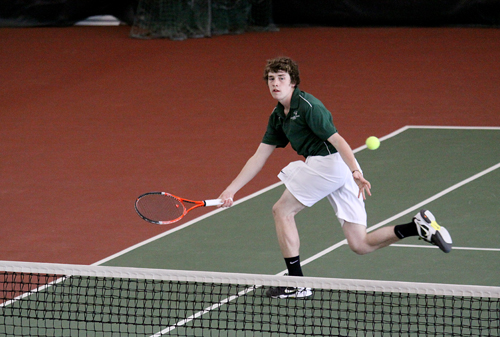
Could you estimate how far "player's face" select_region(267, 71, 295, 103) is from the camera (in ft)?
18.1

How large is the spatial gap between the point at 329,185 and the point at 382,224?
6.11 ft

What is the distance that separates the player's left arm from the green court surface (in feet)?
4.23

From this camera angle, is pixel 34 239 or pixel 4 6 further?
pixel 4 6

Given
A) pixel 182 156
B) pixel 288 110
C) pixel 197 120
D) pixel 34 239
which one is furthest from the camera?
pixel 197 120

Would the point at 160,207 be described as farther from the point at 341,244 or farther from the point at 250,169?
the point at 341,244

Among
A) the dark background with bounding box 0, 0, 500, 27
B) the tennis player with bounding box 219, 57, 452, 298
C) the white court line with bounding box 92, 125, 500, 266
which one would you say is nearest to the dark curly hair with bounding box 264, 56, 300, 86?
the tennis player with bounding box 219, 57, 452, 298

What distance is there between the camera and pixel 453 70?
14070 millimetres

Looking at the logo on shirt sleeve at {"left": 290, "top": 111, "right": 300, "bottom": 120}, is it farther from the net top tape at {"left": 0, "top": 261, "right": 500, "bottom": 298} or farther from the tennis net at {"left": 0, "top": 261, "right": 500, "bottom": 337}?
the net top tape at {"left": 0, "top": 261, "right": 500, "bottom": 298}

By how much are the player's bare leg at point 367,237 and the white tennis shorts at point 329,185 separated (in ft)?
0.17

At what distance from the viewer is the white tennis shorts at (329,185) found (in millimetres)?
5598

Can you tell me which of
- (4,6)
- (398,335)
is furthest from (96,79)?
(398,335)

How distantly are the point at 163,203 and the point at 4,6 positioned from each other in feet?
48.4

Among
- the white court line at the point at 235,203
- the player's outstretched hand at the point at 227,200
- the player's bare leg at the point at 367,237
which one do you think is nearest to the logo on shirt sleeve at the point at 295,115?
the player's outstretched hand at the point at 227,200

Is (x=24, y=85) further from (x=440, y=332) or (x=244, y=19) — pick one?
(x=440, y=332)
